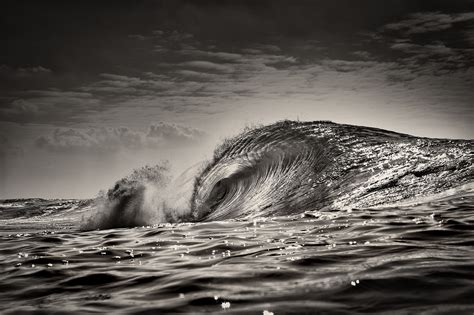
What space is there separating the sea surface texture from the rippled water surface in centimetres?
1

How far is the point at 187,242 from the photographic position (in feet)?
23.1

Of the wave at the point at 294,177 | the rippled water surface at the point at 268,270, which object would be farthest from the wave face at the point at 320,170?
the rippled water surface at the point at 268,270

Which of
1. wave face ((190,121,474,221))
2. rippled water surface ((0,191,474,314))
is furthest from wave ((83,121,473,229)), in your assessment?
rippled water surface ((0,191,474,314))

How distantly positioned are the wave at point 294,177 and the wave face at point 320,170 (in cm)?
3

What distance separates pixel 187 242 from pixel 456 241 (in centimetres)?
366

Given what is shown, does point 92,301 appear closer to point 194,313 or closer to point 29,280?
point 194,313

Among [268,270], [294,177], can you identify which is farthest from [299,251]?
[294,177]

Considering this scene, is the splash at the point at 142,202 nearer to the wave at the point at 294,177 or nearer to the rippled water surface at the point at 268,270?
the wave at the point at 294,177

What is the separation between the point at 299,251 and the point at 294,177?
883 cm

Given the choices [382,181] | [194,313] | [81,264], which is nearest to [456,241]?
[194,313]

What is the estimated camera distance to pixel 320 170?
45.3 ft

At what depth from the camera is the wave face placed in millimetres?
10992

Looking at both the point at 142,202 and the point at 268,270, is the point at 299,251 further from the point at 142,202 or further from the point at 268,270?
Result: the point at 142,202

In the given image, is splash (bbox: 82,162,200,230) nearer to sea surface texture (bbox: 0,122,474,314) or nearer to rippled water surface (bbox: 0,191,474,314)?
sea surface texture (bbox: 0,122,474,314)
